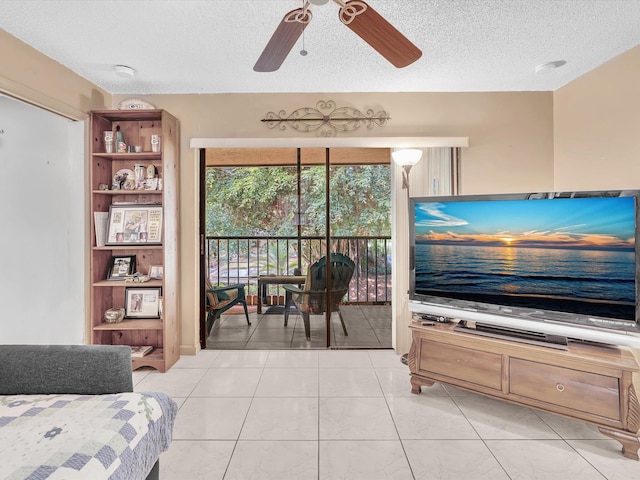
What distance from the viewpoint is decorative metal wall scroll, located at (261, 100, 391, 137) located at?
116 inches

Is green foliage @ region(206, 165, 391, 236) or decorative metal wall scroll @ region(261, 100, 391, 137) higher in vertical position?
decorative metal wall scroll @ region(261, 100, 391, 137)

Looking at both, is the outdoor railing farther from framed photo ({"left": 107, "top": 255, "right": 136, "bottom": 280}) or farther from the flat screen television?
the flat screen television

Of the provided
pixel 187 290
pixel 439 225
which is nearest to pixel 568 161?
pixel 439 225

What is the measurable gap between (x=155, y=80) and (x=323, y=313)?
256 centimetres

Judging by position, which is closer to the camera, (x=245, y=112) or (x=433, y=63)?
(x=433, y=63)

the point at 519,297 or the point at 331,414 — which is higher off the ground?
the point at 519,297

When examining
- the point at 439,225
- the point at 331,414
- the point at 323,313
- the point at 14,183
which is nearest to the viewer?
the point at 331,414

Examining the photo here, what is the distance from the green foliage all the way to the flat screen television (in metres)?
0.78

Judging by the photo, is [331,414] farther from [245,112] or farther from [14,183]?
[14,183]

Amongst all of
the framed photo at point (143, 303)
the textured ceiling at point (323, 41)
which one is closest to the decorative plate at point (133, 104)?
the textured ceiling at point (323, 41)

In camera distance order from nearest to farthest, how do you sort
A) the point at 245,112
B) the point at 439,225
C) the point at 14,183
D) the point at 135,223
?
the point at 439,225 < the point at 14,183 < the point at 135,223 < the point at 245,112

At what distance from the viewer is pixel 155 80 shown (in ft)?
8.86

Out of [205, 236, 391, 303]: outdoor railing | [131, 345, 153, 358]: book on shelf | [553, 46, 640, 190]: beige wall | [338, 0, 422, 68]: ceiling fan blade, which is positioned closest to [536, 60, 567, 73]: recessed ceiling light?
[553, 46, 640, 190]: beige wall

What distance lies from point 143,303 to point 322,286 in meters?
1.62
